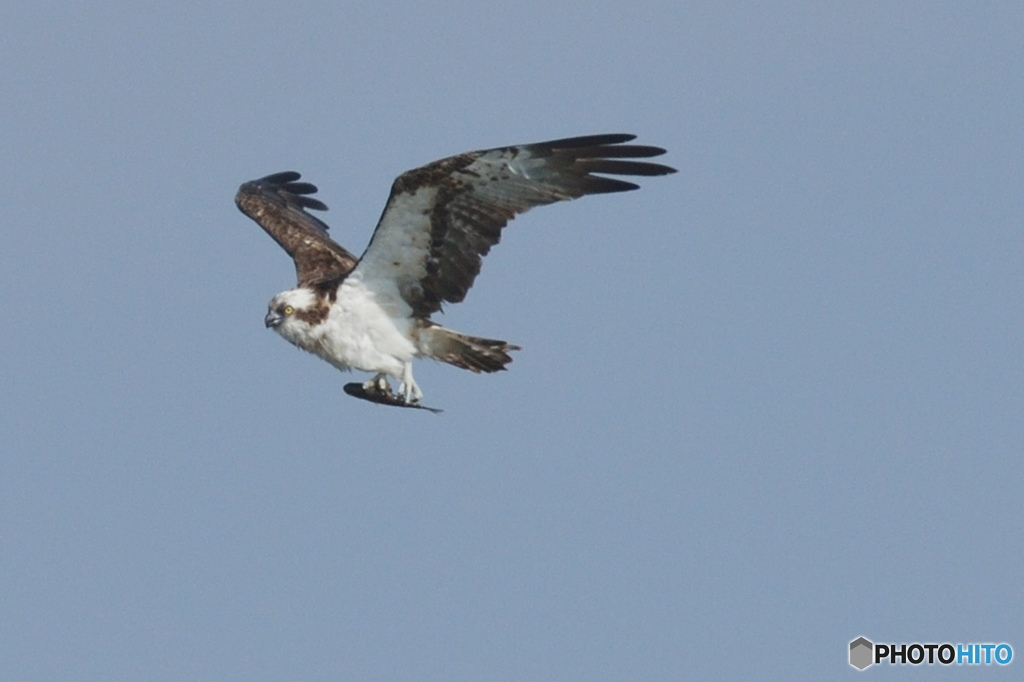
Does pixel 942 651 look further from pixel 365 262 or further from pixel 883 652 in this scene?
pixel 365 262

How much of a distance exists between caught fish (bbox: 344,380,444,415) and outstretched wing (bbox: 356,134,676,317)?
1.37 m

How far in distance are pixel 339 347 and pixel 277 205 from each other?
478cm

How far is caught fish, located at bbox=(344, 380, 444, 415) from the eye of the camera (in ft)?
62.7

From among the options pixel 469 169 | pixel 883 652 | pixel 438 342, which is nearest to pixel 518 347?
pixel 438 342

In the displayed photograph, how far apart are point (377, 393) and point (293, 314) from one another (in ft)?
3.93

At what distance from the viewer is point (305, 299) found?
1905cm

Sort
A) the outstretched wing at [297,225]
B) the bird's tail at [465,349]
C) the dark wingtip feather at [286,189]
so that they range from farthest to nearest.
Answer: the dark wingtip feather at [286,189] → the outstretched wing at [297,225] → the bird's tail at [465,349]

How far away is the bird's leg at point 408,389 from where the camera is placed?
752 inches

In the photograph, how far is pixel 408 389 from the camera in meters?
19.1

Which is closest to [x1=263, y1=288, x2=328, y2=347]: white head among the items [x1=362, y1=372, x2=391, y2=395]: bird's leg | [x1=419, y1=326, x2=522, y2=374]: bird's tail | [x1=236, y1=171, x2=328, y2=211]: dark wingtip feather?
[x1=362, y1=372, x2=391, y2=395]: bird's leg

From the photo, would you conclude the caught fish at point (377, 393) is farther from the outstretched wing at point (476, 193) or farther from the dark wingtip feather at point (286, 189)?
the dark wingtip feather at point (286, 189)

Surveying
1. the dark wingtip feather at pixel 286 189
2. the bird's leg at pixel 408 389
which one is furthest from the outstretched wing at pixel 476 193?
the dark wingtip feather at pixel 286 189

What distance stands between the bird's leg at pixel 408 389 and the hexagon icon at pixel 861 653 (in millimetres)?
5503

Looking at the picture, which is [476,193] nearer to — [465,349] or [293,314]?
[465,349]
